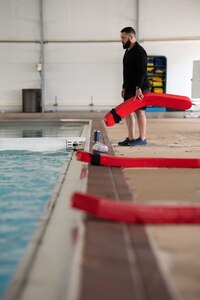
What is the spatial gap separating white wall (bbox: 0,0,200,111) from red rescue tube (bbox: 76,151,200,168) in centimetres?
1124

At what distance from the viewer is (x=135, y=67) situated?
5.09 metres

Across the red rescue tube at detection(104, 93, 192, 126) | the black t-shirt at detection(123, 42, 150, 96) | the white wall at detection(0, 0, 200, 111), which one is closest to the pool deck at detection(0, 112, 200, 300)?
the red rescue tube at detection(104, 93, 192, 126)

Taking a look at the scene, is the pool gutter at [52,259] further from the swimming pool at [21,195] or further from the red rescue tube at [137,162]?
the red rescue tube at [137,162]

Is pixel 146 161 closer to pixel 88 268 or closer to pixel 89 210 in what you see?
pixel 89 210

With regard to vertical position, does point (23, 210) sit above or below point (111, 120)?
below

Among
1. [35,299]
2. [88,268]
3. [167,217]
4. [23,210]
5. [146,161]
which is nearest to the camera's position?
[35,299]

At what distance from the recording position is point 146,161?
12.0 ft

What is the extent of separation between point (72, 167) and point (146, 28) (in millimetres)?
11979

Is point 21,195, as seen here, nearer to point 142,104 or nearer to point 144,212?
point 144,212

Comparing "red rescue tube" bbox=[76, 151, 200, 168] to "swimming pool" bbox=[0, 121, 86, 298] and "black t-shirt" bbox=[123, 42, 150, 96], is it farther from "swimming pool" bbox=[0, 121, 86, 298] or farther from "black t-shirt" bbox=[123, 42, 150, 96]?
"black t-shirt" bbox=[123, 42, 150, 96]

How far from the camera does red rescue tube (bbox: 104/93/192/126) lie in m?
5.09

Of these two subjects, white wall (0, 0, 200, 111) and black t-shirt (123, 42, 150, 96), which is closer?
black t-shirt (123, 42, 150, 96)

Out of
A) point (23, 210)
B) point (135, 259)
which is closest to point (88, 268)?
point (135, 259)

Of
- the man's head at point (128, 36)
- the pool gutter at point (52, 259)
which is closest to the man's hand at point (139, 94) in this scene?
the man's head at point (128, 36)
